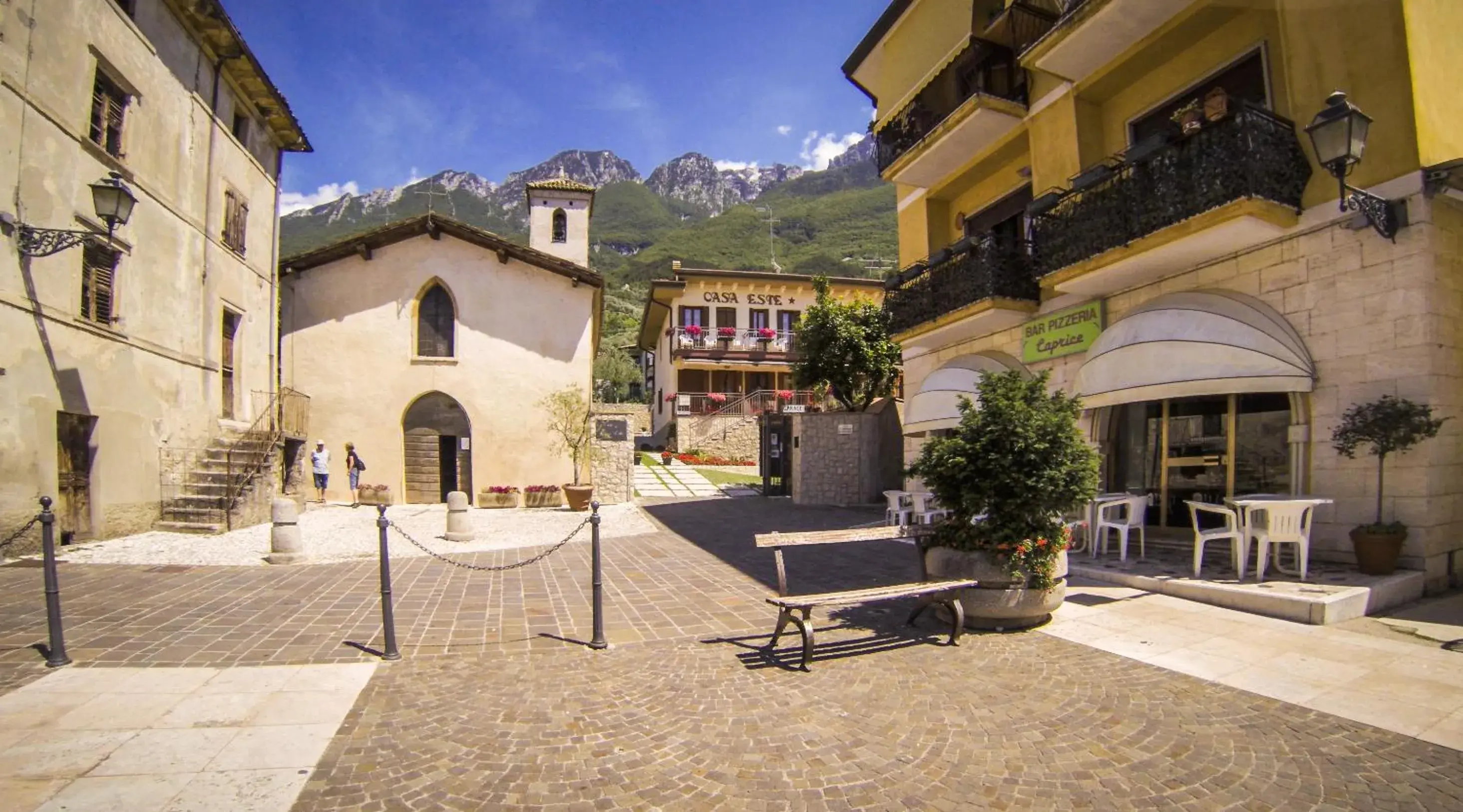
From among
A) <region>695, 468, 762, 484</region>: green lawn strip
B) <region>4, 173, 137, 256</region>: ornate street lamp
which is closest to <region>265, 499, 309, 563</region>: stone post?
<region>4, 173, 137, 256</region>: ornate street lamp

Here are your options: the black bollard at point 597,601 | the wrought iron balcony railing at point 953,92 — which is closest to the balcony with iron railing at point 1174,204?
the wrought iron balcony railing at point 953,92

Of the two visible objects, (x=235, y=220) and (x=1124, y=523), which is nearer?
(x=1124, y=523)

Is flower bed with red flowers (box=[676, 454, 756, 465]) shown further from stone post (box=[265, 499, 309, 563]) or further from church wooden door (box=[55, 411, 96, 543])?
church wooden door (box=[55, 411, 96, 543])

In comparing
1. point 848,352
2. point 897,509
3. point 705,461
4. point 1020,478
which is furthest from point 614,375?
point 1020,478

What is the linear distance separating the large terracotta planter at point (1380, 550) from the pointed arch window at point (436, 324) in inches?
790

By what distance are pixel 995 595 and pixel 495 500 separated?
16138 millimetres

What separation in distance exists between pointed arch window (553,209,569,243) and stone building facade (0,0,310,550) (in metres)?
10.6

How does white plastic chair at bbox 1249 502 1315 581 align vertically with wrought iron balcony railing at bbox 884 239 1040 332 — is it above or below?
below

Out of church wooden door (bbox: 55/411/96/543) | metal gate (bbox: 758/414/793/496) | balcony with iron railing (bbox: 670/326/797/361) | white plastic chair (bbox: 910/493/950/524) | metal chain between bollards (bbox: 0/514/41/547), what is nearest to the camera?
metal chain between bollards (bbox: 0/514/41/547)

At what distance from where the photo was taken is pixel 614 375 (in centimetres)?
5638

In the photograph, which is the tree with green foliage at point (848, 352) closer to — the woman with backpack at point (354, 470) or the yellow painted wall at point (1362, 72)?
the yellow painted wall at point (1362, 72)

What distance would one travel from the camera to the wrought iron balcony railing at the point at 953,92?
11305 mm

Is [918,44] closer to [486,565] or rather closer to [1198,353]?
[1198,353]

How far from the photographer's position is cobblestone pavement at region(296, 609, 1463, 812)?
126 inches
